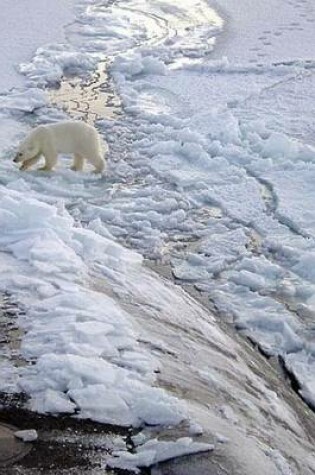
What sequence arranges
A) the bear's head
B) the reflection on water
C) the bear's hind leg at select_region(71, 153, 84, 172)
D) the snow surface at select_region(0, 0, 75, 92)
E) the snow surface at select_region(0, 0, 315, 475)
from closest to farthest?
the snow surface at select_region(0, 0, 315, 475), the bear's head, the bear's hind leg at select_region(71, 153, 84, 172), the reflection on water, the snow surface at select_region(0, 0, 75, 92)

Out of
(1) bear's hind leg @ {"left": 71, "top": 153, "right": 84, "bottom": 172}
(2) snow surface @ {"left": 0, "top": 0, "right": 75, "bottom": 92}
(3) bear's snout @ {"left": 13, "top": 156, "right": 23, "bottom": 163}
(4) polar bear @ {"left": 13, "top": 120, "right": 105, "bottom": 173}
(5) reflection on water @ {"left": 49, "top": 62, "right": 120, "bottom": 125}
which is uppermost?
(4) polar bear @ {"left": 13, "top": 120, "right": 105, "bottom": 173}

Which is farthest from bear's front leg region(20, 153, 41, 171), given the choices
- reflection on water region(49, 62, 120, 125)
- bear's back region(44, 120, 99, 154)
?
reflection on water region(49, 62, 120, 125)

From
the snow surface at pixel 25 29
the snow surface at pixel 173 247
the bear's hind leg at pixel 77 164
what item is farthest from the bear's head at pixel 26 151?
the snow surface at pixel 25 29

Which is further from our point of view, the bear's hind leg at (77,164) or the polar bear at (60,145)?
the bear's hind leg at (77,164)

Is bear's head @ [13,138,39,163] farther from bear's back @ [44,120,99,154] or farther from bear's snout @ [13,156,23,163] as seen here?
bear's back @ [44,120,99,154]

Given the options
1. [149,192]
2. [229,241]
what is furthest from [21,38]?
[229,241]

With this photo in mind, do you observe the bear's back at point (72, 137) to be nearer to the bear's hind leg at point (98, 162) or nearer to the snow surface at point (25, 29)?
the bear's hind leg at point (98, 162)
